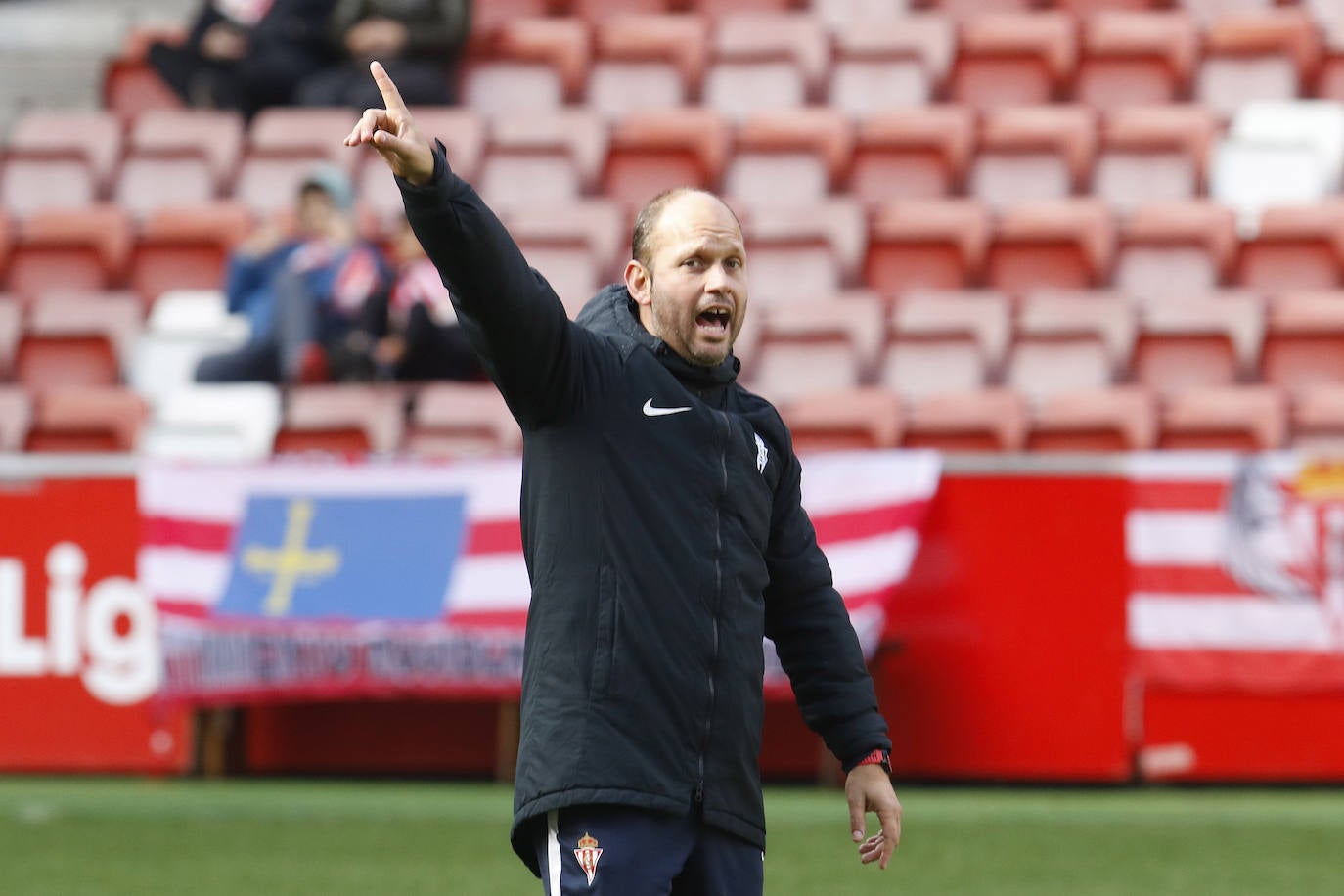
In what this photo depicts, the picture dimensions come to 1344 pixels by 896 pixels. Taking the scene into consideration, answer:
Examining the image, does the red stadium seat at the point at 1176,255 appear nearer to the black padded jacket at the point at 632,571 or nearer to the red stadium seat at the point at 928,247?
the red stadium seat at the point at 928,247

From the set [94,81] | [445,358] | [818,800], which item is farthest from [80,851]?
[94,81]

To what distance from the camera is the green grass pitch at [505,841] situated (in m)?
6.32

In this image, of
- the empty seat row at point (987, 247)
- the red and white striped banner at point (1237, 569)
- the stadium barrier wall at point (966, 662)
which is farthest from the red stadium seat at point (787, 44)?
the red and white striped banner at point (1237, 569)

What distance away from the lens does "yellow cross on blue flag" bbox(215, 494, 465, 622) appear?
865 cm

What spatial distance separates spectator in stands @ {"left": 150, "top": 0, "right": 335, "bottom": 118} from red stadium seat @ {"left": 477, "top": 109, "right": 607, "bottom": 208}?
1.55 metres

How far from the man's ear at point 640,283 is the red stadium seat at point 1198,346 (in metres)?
6.94

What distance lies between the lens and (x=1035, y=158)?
445 inches

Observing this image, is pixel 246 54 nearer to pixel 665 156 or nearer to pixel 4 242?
pixel 4 242

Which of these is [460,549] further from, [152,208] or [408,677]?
[152,208]

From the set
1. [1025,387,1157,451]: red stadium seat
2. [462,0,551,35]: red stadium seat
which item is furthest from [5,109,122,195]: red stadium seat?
[1025,387,1157,451]: red stadium seat

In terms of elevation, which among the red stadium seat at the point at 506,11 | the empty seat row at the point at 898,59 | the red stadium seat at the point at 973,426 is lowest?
the red stadium seat at the point at 973,426

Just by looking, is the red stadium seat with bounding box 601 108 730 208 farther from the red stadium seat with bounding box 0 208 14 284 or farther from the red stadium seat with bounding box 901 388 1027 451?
the red stadium seat with bounding box 0 208 14 284

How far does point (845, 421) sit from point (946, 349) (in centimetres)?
94

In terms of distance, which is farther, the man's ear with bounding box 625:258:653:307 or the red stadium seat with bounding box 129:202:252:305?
the red stadium seat with bounding box 129:202:252:305
